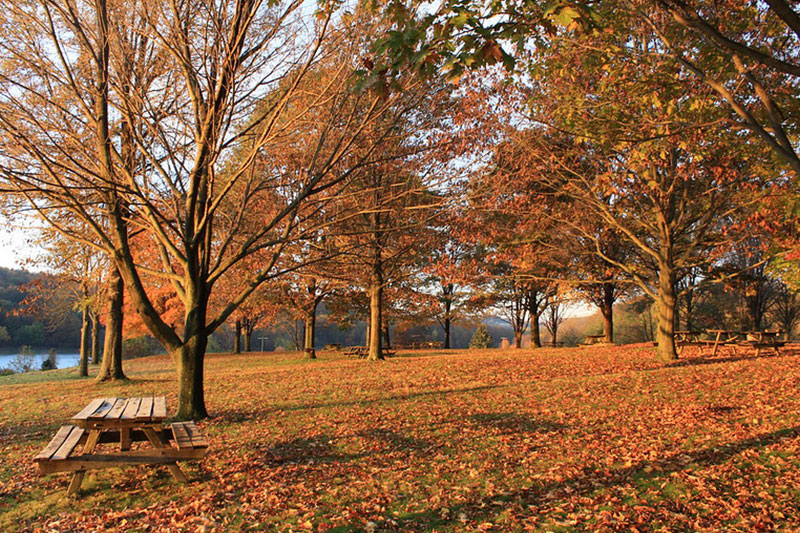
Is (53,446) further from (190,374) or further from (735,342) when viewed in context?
(735,342)

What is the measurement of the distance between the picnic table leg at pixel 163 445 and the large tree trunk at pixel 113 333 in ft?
37.5

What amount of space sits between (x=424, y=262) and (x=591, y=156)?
411 inches

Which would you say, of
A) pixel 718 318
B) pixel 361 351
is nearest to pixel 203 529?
pixel 361 351

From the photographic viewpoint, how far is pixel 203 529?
4.05 meters

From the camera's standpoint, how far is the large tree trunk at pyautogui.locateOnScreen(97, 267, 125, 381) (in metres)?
15.2

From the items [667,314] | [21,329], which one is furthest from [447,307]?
[21,329]

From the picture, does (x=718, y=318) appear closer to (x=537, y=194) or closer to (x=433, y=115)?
(x=537, y=194)

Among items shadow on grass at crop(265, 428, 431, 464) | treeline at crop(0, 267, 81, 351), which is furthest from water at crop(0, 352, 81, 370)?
shadow on grass at crop(265, 428, 431, 464)

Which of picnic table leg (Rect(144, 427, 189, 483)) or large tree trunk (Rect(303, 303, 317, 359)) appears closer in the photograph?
picnic table leg (Rect(144, 427, 189, 483))

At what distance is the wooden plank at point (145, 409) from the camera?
5000 mm

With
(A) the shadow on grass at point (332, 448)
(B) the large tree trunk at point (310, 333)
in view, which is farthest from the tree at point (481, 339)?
(A) the shadow on grass at point (332, 448)

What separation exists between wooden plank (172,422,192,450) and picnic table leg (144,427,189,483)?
20cm

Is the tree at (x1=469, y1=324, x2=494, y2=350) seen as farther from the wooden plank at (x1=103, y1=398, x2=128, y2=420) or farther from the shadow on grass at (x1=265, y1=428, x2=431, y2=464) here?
the wooden plank at (x1=103, y1=398, x2=128, y2=420)

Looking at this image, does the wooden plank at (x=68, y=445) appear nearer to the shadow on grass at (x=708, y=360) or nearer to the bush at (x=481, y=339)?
the shadow on grass at (x=708, y=360)
